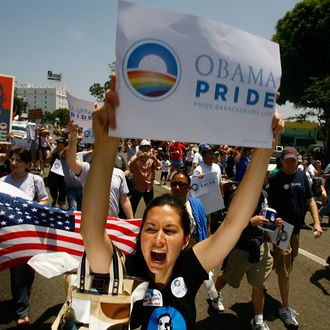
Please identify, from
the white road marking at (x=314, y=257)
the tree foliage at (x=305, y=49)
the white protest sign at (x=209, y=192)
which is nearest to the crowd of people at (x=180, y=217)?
the white protest sign at (x=209, y=192)

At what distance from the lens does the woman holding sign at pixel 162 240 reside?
5.34 feet

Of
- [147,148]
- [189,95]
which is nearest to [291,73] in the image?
[147,148]

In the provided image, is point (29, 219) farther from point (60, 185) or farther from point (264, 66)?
point (60, 185)

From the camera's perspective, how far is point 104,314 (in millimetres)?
1511

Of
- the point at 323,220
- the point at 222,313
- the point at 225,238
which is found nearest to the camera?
the point at 225,238

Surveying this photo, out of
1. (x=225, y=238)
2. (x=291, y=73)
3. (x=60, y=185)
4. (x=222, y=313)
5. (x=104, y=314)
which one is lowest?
(x=222, y=313)

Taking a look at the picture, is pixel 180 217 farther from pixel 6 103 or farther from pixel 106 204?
pixel 6 103

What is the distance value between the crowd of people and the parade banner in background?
13.1 inches

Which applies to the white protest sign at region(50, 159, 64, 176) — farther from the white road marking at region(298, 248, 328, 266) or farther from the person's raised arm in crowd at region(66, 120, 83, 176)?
the white road marking at region(298, 248, 328, 266)

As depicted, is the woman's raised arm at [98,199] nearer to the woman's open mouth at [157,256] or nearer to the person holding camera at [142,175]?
the woman's open mouth at [157,256]

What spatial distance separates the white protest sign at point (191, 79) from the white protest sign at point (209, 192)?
142 inches

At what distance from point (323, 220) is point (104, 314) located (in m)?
9.80

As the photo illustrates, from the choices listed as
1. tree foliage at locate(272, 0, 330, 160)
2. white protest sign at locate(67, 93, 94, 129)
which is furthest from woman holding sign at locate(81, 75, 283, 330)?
tree foliage at locate(272, 0, 330, 160)

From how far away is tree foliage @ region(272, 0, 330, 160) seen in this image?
3062 cm
